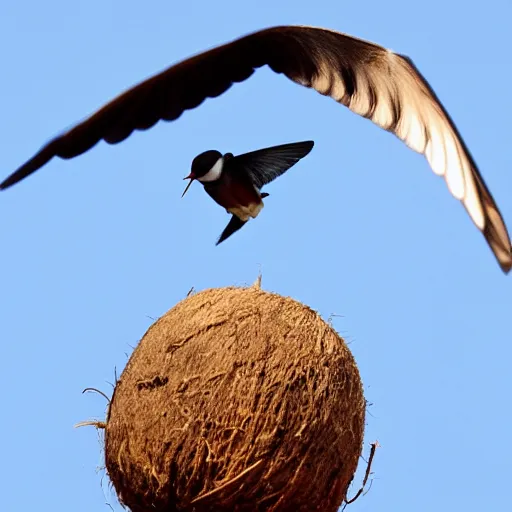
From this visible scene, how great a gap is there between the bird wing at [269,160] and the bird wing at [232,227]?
0.27 m

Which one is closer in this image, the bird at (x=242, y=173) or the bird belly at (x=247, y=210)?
the bird at (x=242, y=173)

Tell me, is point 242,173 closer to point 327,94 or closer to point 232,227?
point 232,227

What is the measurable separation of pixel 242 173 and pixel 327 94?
5.34 feet

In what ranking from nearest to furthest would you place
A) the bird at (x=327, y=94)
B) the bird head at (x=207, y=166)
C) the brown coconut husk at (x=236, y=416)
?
the bird at (x=327, y=94) < the brown coconut husk at (x=236, y=416) < the bird head at (x=207, y=166)

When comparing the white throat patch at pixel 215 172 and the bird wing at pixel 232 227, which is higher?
the white throat patch at pixel 215 172

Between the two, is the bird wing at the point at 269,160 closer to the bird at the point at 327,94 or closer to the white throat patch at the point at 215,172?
the white throat patch at the point at 215,172

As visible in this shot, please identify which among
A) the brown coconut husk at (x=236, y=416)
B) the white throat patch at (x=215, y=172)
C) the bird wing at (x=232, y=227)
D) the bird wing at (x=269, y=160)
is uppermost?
the bird wing at (x=269, y=160)

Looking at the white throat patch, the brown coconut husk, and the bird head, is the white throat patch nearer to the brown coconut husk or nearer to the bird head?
the bird head

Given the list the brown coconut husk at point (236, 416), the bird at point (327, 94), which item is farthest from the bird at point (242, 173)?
the brown coconut husk at point (236, 416)

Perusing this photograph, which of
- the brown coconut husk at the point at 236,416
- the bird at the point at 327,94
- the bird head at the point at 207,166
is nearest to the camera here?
the bird at the point at 327,94

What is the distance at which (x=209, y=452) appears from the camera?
28.6 feet

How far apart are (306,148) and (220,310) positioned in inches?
72.7

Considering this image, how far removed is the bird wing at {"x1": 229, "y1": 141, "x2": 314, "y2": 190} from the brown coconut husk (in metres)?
A: 1.64

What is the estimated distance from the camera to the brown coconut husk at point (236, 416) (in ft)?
28.7
